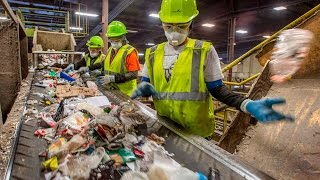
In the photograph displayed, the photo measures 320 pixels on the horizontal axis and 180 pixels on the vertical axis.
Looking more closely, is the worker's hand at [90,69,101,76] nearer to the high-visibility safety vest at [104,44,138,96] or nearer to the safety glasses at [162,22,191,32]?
the high-visibility safety vest at [104,44,138,96]

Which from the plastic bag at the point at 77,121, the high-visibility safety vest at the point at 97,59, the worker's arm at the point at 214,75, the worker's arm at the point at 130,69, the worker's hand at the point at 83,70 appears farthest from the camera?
the high-visibility safety vest at the point at 97,59

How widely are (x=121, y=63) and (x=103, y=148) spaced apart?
2481mm

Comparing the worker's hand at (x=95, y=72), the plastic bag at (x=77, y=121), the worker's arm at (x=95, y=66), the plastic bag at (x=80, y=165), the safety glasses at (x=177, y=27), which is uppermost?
the safety glasses at (x=177, y=27)

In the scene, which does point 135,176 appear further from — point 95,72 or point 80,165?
point 95,72

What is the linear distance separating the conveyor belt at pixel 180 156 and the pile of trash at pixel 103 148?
2.1 inches

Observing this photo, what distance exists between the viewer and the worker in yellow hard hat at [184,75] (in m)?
1.75

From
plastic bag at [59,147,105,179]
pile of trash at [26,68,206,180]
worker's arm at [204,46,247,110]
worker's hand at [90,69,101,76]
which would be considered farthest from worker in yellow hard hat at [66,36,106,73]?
plastic bag at [59,147,105,179]

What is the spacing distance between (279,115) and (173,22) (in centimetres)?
96

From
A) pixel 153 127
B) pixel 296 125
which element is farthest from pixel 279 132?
pixel 153 127

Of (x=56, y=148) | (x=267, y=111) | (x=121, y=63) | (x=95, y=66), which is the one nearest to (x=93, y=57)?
(x=95, y=66)

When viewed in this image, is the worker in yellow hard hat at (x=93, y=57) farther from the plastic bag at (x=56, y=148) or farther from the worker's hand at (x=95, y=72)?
the plastic bag at (x=56, y=148)

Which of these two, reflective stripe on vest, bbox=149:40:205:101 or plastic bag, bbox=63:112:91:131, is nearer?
plastic bag, bbox=63:112:91:131

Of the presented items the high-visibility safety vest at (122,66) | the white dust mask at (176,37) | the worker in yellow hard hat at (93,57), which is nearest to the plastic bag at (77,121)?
the white dust mask at (176,37)

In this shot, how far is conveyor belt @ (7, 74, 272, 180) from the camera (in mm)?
1217
